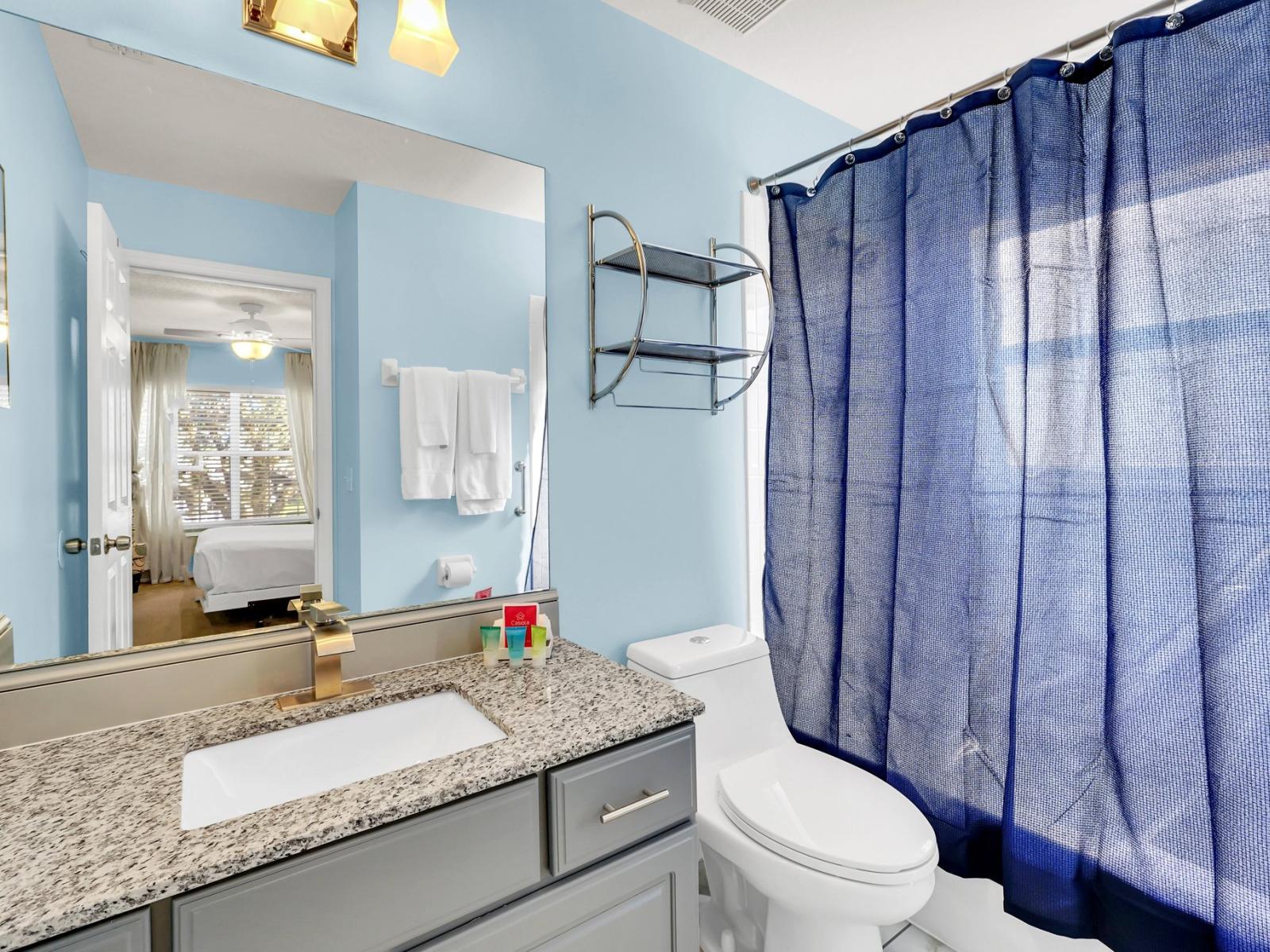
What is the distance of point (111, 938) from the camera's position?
698 mm

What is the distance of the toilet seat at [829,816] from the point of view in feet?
4.24

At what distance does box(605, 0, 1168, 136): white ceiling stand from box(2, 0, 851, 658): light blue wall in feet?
0.25

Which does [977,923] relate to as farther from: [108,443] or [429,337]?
[108,443]

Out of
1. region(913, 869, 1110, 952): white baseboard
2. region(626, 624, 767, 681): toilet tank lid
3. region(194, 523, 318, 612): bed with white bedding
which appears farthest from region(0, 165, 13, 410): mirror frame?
region(913, 869, 1110, 952): white baseboard

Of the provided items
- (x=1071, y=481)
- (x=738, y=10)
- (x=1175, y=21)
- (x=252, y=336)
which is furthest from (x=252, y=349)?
(x=1175, y=21)

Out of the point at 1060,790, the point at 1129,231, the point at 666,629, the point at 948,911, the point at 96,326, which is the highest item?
the point at 1129,231

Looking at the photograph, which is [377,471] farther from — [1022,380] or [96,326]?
[1022,380]

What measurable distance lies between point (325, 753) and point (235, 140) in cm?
117

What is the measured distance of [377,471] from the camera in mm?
1423

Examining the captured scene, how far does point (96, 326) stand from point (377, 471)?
54cm

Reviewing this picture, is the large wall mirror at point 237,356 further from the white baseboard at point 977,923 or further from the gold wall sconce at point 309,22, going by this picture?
the white baseboard at point 977,923

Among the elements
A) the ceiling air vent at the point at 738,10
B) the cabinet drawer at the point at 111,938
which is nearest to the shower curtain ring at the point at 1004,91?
the ceiling air vent at the point at 738,10

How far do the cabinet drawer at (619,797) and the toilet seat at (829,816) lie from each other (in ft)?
1.05

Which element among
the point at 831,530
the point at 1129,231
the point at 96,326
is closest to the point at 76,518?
the point at 96,326
